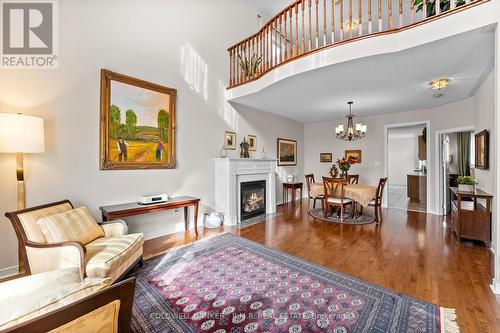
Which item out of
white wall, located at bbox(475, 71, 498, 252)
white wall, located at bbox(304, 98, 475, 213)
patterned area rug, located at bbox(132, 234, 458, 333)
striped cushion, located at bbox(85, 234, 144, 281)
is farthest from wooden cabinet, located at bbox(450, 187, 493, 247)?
striped cushion, located at bbox(85, 234, 144, 281)

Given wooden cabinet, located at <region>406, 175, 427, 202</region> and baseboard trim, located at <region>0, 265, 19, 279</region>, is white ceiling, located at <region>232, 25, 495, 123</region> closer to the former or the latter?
wooden cabinet, located at <region>406, 175, 427, 202</region>

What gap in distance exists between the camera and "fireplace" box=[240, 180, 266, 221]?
15.7ft

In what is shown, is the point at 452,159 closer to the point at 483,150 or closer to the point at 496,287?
the point at 483,150

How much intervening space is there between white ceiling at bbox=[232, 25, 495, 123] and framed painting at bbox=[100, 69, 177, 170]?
5.80 feet

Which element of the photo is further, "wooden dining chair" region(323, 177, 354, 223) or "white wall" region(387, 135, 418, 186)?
"white wall" region(387, 135, 418, 186)

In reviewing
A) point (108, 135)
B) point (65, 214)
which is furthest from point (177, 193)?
point (65, 214)

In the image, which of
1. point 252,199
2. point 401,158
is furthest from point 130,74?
point 401,158

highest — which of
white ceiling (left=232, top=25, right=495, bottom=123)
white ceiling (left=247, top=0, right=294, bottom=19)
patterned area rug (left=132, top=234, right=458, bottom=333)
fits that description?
white ceiling (left=247, top=0, right=294, bottom=19)

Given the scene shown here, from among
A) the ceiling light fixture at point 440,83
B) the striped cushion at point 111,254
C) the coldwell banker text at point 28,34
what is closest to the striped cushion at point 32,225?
the striped cushion at point 111,254

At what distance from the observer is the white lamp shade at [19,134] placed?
2.09m

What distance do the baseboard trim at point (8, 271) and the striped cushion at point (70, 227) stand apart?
1035 millimetres

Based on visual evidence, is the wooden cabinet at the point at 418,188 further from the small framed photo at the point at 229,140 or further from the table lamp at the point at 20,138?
the table lamp at the point at 20,138

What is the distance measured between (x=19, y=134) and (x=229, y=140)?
11.0 feet

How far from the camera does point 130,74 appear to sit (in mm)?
3367
